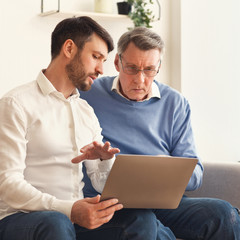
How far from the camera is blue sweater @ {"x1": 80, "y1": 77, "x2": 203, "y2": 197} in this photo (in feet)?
Answer: 7.32

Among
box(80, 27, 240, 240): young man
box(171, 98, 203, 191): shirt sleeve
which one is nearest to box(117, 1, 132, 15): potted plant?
box(80, 27, 240, 240): young man

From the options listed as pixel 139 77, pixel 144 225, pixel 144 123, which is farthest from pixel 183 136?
pixel 144 225

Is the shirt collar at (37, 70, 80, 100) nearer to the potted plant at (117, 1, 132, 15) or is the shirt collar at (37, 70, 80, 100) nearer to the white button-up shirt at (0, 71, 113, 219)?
the white button-up shirt at (0, 71, 113, 219)

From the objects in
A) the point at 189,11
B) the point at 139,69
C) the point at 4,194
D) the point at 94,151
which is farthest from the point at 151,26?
the point at 4,194

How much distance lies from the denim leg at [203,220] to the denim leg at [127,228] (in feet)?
0.78

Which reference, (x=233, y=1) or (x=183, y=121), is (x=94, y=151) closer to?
(x=183, y=121)

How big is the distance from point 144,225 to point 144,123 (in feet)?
1.96

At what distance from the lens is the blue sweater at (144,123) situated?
223 cm

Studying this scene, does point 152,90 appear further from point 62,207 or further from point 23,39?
point 23,39

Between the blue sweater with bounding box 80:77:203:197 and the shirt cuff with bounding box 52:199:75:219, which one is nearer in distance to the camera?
the shirt cuff with bounding box 52:199:75:219

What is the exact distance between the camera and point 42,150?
1.79 metres

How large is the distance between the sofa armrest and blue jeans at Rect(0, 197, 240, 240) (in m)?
0.24

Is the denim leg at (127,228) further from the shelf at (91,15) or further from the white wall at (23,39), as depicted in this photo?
the shelf at (91,15)

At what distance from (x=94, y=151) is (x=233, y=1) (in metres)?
2.43
